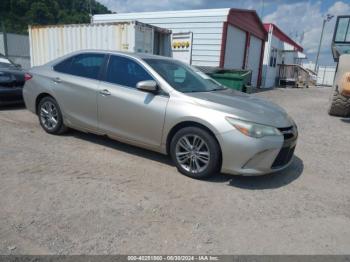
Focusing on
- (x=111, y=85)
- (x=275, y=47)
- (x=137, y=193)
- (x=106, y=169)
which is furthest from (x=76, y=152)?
(x=275, y=47)

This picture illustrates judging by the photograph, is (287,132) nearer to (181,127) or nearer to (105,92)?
(181,127)

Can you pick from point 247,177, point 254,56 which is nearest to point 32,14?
point 254,56

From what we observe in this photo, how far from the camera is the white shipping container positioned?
33.0 ft

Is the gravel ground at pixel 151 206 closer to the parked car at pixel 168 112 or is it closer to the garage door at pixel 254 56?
the parked car at pixel 168 112

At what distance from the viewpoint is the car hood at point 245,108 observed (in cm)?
380

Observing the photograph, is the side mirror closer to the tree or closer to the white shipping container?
the white shipping container

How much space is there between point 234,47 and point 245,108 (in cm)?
1169

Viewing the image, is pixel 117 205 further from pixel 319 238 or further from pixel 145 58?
pixel 145 58

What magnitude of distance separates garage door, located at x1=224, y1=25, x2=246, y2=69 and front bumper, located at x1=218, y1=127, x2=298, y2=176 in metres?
10.7

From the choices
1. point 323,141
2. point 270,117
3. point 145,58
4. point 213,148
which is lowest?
point 323,141

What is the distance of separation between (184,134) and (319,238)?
1.96 metres

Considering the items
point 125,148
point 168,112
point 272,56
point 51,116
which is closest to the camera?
point 168,112

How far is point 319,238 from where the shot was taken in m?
2.93

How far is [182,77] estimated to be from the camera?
189 inches
